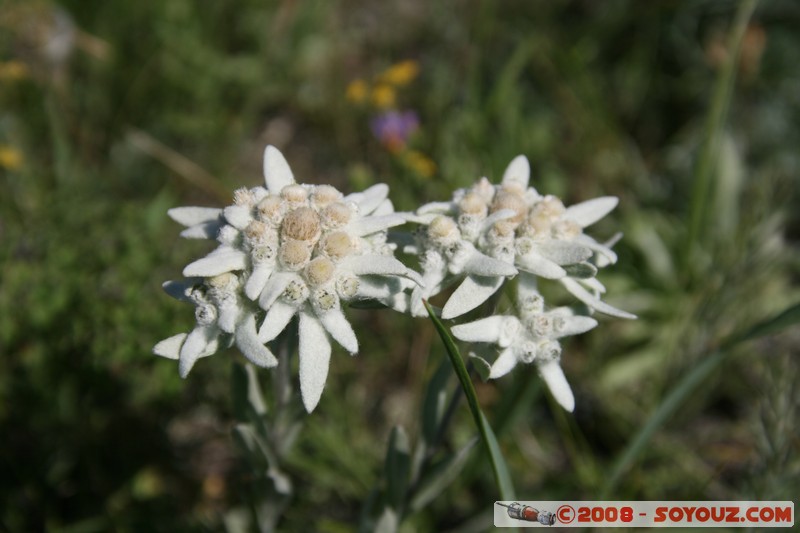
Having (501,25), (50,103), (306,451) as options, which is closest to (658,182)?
(501,25)

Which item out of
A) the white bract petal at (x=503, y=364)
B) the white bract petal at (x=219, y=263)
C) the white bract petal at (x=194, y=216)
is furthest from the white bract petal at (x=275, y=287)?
the white bract petal at (x=503, y=364)

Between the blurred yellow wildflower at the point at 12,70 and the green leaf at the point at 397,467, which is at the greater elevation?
the blurred yellow wildflower at the point at 12,70

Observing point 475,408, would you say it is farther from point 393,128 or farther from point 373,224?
point 393,128

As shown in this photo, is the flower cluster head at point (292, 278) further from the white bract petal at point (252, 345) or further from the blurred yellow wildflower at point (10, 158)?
the blurred yellow wildflower at point (10, 158)

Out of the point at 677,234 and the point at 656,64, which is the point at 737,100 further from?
the point at 677,234

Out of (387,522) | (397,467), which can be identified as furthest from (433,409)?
(387,522)

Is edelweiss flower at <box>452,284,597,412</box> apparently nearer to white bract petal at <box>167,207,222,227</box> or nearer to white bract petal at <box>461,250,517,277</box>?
white bract petal at <box>461,250,517,277</box>

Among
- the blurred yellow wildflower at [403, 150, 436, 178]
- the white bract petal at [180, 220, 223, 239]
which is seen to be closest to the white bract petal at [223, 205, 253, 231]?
the white bract petal at [180, 220, 223, 239]
